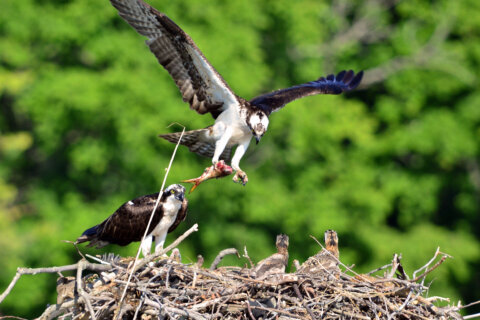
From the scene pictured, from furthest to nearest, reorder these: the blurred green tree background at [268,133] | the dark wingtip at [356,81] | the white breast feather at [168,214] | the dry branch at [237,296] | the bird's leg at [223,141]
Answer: the blurred green tree background at [268,133], the dark wingtip at [356,81], the bird's leg at [223,141], the white breast feather at [168,214], the dry branch at [237,296]

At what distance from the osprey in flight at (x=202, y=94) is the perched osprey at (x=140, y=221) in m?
0.66

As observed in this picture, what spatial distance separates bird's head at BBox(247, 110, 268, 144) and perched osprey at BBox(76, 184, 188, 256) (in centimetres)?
100

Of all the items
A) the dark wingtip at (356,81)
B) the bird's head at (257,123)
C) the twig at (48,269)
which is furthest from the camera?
the dark wingtip at (356,81)

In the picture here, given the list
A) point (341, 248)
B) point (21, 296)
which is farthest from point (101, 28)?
point (341, 248)

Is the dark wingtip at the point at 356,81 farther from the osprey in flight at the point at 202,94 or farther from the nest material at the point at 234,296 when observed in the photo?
the nest material at the point at 234,296

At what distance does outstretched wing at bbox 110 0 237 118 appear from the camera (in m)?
→ 8.73

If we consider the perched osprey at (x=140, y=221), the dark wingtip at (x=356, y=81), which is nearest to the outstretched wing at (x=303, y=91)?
the dark wingtip at (x=356, y=81)

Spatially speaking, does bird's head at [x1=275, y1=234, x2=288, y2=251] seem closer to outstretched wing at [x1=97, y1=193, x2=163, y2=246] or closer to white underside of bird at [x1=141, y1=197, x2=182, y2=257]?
white underside of bird at [x1=141, y1=197, x2=182, y2=257]

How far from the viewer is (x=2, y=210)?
18.0m

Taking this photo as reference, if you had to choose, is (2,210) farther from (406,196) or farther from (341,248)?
(406,196)

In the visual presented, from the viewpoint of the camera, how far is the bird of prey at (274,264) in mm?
7566

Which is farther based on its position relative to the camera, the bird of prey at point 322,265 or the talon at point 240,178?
the talon at point 240,178

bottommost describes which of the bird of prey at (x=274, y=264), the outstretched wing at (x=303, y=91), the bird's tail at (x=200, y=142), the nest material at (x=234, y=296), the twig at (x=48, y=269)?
the twig at (x=48, y=269)

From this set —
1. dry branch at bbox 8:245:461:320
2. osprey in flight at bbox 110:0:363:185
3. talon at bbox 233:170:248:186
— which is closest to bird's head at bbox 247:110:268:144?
osprey in flight at bbox 110:0:363:185
